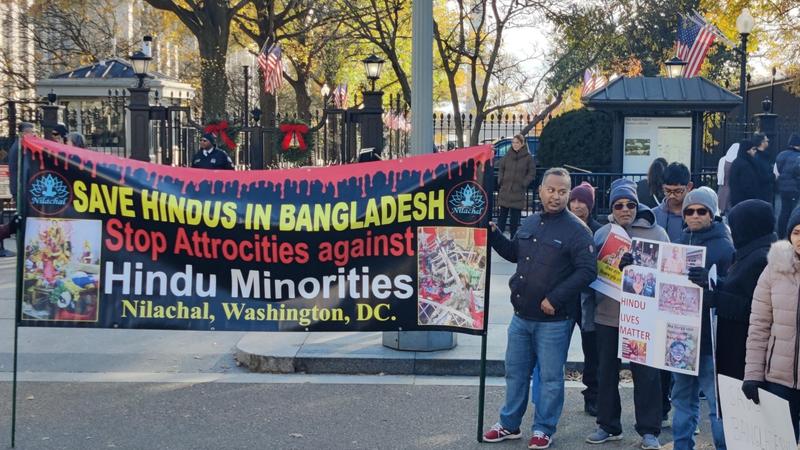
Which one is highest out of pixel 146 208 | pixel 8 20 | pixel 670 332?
pixel 8 20

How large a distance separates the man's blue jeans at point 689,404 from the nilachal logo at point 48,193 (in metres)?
4.01

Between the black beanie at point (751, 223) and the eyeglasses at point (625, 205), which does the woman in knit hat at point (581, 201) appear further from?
the black beanie at point (751, 223)

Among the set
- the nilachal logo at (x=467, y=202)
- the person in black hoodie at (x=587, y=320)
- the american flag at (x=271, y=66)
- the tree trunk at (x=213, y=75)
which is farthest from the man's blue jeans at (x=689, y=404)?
the tree trunk at (x=213, y=75)

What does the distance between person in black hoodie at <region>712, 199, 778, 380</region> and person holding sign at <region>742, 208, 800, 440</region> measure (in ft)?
1.34

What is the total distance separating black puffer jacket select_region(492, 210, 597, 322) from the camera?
624 centimetres

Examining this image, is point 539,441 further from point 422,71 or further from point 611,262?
point 422,71

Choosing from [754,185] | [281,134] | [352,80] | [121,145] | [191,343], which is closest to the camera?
[191,343]

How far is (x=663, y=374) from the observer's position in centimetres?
700

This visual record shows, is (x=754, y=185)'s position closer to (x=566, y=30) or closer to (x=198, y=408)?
(x=566, y=30)

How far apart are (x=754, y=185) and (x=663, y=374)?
25.0 ft

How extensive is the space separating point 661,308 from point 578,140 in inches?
666

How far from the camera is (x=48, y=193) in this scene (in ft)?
21.1

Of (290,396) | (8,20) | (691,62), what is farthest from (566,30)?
(8,20)

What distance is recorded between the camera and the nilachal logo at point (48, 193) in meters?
6.41
